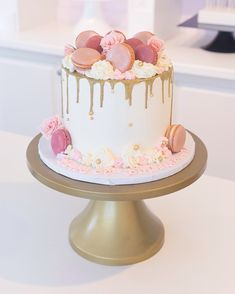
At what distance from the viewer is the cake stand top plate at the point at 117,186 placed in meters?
0.88

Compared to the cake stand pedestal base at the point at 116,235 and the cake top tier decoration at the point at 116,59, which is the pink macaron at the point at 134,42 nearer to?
the cake top tier decoration at the point at 116,59

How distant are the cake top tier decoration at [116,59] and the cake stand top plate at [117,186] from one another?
17 cm

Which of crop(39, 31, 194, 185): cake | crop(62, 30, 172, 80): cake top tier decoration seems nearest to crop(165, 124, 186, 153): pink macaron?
crop(39, 31, 194, 185): cake

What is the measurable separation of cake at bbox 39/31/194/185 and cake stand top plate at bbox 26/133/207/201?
0.01 m

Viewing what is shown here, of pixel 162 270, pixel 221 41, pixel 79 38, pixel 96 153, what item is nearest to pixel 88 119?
pixel 96 153

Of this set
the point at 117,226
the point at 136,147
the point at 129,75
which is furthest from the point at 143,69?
the point at 117,226

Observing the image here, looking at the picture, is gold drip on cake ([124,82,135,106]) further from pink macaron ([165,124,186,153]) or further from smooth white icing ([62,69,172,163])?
pink macaron ([165,124,186,153])

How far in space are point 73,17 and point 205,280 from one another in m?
1.68

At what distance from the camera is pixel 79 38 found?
3.34ft

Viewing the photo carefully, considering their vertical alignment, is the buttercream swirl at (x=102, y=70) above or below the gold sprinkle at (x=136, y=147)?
above

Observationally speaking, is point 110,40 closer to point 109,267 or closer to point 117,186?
point 117,186

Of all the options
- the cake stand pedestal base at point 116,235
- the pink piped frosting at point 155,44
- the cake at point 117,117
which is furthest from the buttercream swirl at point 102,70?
the cake stand pedestal base at point 116,235

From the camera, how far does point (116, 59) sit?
919 millimetres

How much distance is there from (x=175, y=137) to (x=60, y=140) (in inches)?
7.8
